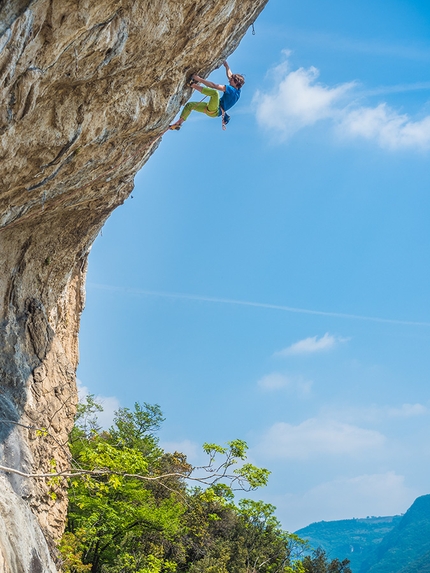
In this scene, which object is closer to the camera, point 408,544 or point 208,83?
point 208,83

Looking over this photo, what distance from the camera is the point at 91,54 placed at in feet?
27.2

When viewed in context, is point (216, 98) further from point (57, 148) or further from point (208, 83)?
point (57, 148)

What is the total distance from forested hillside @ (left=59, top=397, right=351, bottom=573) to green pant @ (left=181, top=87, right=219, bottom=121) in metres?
7.54

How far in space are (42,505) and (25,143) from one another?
8967 millimetres

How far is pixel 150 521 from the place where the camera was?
72.5ft

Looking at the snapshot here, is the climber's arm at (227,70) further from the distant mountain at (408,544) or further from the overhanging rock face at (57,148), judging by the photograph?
the distant mountain at (408,544)

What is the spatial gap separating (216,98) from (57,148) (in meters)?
3.78

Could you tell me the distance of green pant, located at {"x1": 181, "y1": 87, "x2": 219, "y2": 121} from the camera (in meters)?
11.5

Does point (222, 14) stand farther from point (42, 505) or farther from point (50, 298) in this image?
point (42, 505)

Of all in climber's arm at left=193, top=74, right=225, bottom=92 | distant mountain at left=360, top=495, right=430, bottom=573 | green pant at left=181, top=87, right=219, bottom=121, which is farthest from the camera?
distant mountain at left=360, top=495, right=430, bottom=573

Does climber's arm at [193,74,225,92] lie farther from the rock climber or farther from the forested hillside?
the forested hillside

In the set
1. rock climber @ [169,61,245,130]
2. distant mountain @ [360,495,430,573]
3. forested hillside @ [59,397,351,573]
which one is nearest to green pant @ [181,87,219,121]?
rock climber @ [169,61,245,130]

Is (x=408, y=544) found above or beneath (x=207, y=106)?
above

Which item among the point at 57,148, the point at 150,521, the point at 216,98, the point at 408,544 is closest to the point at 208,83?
the point at 216,98
